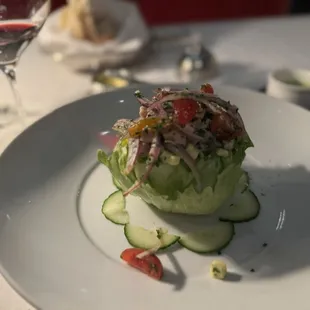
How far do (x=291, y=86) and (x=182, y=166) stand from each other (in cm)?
59

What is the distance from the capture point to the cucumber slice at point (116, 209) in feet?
3.67

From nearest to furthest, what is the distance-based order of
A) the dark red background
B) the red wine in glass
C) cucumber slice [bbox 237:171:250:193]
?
1. cucumber slice [bbox 237:171:250:193]
2. the red wine in glass
3. the dark red background

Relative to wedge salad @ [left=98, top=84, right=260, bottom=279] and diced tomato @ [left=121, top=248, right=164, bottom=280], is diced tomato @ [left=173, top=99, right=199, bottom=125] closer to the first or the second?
wedge salad @ [left=98, top=84, right=260, bottom=279]

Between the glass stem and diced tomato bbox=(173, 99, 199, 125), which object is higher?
diced tomato bbox=(173, 99, 199, 125)

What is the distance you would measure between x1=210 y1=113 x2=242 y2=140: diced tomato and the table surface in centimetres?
63

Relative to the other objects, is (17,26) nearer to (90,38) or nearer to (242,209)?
(90,38)

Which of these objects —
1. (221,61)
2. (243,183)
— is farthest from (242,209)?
(221,61)

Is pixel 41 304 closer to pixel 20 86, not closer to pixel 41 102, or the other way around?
pixel 41 102

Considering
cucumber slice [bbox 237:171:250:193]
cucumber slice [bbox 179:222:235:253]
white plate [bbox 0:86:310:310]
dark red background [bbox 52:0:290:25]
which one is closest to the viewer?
white plate [bbox 0:86:310:310]

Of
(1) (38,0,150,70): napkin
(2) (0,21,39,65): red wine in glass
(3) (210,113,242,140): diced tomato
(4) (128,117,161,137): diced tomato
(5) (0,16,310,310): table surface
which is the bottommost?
(5) (0,16,310,310): table surface

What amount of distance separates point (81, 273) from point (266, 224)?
39 cm

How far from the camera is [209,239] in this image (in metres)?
1.07

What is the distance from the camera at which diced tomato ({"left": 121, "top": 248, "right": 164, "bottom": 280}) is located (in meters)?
0.98

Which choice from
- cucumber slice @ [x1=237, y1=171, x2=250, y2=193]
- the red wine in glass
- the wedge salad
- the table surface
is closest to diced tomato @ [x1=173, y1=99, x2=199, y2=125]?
the wedge salad
